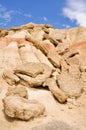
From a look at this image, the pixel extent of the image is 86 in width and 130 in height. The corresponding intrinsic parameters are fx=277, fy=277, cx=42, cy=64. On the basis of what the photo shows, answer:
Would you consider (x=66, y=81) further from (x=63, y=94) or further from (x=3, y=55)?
(x=3, y=55)

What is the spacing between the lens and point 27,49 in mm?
31766

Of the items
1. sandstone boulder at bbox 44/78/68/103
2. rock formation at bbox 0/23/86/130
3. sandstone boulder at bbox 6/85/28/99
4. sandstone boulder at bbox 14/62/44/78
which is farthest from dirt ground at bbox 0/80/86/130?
sandstone boulder at bbox 14/62/44/78

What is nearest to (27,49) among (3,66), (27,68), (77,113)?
(3,66)

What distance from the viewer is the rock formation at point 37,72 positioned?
66.3ft

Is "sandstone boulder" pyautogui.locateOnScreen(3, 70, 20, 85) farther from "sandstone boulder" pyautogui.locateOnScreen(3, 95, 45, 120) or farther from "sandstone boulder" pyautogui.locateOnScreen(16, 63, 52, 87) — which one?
"sandstone boulder" pyautogui.locateOnScreen(3, 95, 45, 120)

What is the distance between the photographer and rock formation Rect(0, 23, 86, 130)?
20.2 metres

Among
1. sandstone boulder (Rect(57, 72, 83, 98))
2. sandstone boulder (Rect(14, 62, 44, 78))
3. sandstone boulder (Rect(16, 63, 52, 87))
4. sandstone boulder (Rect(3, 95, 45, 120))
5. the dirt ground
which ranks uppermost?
sandstone boulder (Rect(14, 62, 44, 78))

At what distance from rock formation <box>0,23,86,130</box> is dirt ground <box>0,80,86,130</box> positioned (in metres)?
0.23

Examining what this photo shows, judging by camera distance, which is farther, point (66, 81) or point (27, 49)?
point (27, 49)

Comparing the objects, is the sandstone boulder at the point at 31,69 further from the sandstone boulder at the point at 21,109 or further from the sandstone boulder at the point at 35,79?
the sandstone boulder at the point at 21,109

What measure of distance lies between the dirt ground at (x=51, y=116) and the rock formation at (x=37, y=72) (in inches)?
8.9

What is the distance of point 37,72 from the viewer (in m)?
25.1

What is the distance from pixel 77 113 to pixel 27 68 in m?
6.41

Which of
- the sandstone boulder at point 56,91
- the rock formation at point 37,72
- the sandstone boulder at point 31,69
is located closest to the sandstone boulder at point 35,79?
the rock formation at point 37,72
